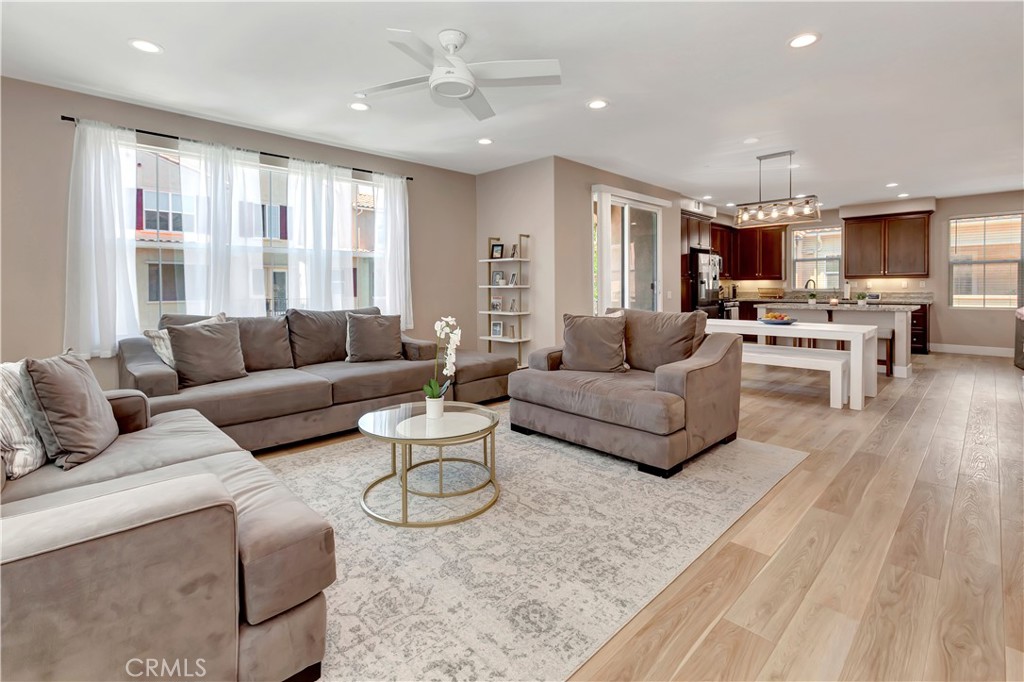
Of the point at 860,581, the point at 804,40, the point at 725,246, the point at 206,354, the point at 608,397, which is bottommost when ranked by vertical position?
the point at 860,581

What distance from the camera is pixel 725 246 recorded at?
9.84 meters

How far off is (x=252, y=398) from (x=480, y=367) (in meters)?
2.02

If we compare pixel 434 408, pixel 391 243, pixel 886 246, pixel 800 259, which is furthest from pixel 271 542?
pixel 800 259

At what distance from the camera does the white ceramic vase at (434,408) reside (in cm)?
280

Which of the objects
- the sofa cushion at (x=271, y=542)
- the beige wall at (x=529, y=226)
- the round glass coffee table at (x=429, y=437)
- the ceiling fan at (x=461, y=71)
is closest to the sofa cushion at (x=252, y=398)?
the round glass coffee table at (x=429, y=437)

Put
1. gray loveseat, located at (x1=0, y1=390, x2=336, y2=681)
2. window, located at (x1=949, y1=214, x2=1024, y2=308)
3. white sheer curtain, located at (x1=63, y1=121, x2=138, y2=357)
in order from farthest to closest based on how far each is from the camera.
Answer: window, located at (x1=949, y1=214, x2=1024, y2=308), white sheer curtain, located at (x1=63, y1=121, x2=138, y2=357), gray loveseat, located at (x1=0, y1=390, x2=336, y2=681)

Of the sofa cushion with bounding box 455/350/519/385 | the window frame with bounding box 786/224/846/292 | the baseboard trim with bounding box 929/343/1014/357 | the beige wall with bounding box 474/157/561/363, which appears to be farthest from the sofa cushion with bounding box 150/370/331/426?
the baseboard trim with bounding box 929/343/1014/357

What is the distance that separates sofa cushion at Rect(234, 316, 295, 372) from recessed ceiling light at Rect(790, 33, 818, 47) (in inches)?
170

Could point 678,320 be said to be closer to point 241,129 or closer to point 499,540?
point 499,540

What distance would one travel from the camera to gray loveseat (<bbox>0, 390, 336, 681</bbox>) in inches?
39.6

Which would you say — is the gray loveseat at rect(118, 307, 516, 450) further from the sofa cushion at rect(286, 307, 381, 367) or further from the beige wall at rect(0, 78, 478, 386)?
the beige wall at rect(0, 78, 478, 386)

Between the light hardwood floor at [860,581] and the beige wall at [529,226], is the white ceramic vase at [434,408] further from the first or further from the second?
the beige wall at [529,226]

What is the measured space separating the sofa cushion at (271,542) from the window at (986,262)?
10.6m

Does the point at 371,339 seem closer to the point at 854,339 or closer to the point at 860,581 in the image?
the point at 860,581
